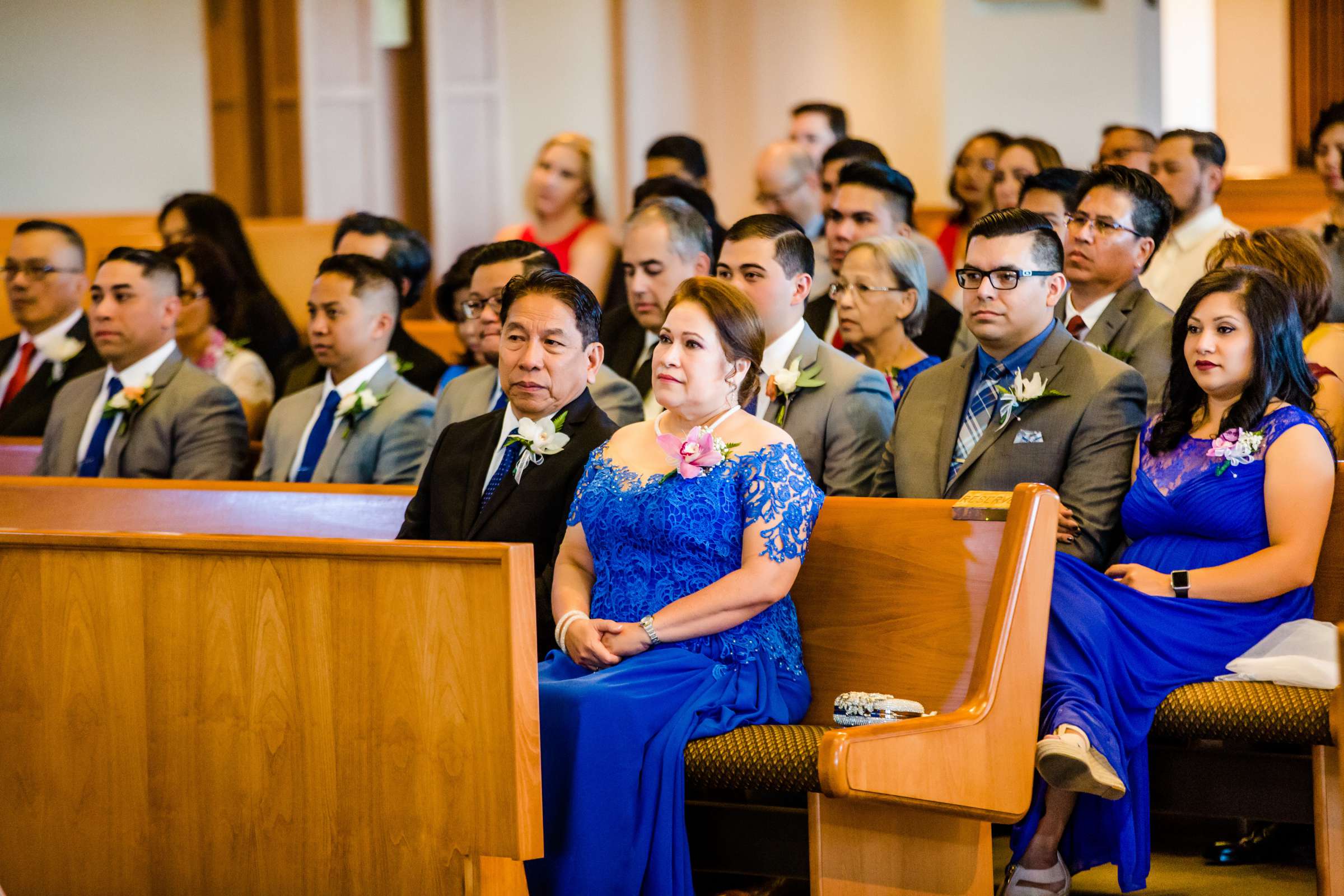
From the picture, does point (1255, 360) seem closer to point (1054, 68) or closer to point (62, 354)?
point (62, 354)

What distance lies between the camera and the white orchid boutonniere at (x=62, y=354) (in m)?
6.11

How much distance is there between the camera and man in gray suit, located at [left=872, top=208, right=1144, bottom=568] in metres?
3.73

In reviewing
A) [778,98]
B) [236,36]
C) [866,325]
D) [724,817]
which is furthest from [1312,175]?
[236,36]

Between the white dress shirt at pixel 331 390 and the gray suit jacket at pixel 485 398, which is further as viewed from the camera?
the white dress shirt at pixel 331 390

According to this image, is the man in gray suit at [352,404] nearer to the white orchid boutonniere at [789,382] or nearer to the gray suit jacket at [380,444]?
the gray suit jacket at [380,444]

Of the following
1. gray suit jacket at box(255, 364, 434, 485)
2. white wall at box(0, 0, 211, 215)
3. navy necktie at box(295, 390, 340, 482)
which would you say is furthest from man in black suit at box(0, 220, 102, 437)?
white wall at box(0, 0, 211, 215)

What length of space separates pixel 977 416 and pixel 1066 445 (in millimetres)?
251

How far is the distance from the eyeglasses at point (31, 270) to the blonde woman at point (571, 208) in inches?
73.6

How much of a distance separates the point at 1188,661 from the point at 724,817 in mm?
995

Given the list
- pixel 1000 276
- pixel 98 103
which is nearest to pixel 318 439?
pixel 1000 276

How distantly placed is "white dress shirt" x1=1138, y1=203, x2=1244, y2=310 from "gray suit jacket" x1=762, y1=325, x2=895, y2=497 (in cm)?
166

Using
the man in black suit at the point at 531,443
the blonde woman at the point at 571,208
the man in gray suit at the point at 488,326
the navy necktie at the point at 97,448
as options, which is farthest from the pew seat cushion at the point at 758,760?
the blonde woman at the point at 571,208

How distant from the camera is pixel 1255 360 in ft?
11.5

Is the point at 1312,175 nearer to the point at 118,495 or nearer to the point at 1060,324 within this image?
the point at 1060,324
